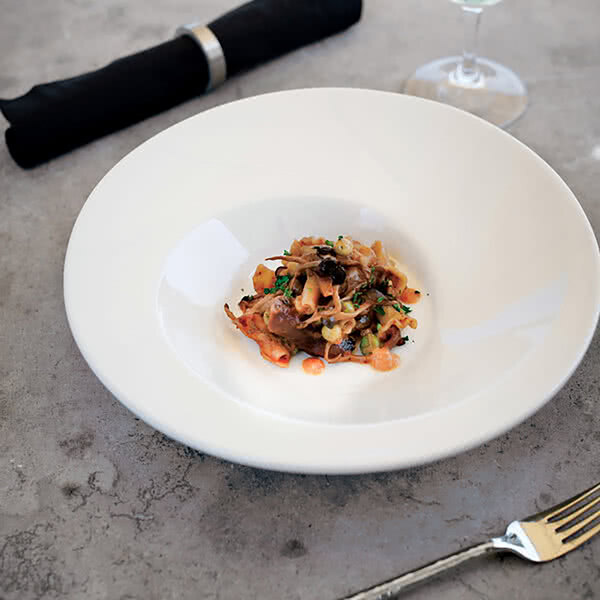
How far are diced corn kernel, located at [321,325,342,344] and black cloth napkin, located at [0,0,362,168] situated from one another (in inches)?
45.4

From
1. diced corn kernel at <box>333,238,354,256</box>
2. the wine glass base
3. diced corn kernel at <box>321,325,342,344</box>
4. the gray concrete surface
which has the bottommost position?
the gray concrete surface

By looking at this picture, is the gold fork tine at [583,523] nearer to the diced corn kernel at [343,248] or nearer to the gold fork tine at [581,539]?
the gold fork tine at [581,539]

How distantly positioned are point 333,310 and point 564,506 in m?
0.61

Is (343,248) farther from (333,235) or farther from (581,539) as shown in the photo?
(581,539)

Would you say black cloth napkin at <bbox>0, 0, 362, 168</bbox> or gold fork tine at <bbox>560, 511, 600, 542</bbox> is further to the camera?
black cloth napkin at <bbox>0, 0, 362, 168</bbox>

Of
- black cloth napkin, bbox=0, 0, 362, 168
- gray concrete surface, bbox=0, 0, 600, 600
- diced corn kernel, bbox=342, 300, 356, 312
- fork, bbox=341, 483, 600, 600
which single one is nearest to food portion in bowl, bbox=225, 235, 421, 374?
diced corn kernel, bbox=342, 300, 356, 312

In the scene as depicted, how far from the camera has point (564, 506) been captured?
1.35 meters

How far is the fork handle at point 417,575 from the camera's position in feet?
4.09

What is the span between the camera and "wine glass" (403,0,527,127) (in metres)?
2.40

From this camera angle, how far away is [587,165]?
219cm

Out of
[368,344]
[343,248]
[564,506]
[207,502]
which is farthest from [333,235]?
[564,506]

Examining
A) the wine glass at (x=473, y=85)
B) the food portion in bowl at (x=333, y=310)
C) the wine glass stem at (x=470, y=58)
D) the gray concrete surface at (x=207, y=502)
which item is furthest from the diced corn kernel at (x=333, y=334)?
the wine glass stem at (x=470, y=58)

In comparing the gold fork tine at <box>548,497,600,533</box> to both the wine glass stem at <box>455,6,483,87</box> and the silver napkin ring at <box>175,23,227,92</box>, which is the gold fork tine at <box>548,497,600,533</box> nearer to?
the wine glass stem at <box>455,6,483,87</box>

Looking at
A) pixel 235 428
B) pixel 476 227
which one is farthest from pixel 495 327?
pixel 235 428
